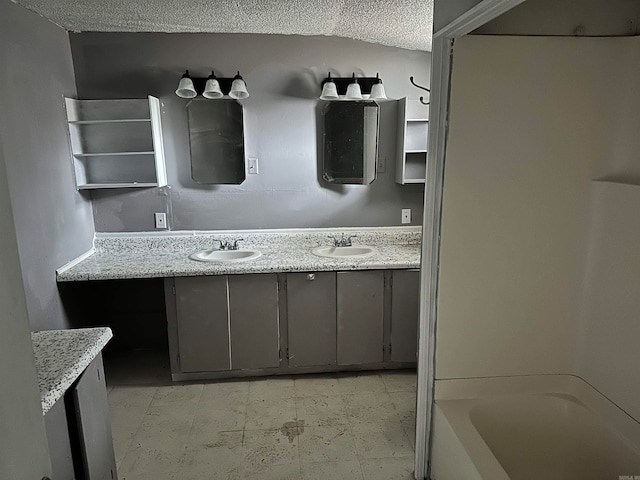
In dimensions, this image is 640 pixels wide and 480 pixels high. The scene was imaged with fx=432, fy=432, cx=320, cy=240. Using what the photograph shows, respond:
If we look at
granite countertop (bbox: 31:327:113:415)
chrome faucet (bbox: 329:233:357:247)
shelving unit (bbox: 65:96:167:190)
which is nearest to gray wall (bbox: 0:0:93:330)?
shelving unit (bbox: 65:96:167:190)

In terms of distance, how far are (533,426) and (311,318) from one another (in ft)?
4.78

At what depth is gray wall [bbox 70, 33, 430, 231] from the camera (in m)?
2.98

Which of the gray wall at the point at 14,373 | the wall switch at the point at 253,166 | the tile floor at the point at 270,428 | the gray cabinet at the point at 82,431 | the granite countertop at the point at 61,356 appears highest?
the wall switch at the point at 253,166

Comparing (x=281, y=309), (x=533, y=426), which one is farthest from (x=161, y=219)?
(x=533, y=426)

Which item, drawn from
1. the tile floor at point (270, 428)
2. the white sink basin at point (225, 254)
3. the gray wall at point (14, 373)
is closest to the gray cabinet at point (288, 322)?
the tile floor at point (270, 428)

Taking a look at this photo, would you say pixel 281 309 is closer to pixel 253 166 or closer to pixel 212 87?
pixel 253 166

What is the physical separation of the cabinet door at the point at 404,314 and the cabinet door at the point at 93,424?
1.86 m

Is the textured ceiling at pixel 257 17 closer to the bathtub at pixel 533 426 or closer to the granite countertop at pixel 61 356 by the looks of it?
the granite countertop at pixel 61 356

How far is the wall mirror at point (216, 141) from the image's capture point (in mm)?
3094

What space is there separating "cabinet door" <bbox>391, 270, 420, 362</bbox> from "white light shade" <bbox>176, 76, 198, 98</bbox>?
71.4 inches

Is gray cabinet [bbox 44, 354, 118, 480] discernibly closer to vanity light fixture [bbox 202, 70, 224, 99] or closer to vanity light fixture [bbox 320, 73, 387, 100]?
vanity light fixture [bbox 202, 70, 224, 99]

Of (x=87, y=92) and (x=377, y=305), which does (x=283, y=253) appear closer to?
(x=377, y=305)


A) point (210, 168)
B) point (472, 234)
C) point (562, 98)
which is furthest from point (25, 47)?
point (562, 98)

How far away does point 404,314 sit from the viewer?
2.95m
